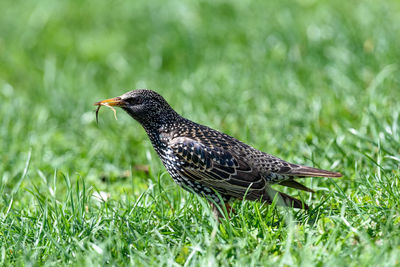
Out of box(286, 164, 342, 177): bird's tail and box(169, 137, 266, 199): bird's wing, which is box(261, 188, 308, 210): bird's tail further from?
box(286, 164, 342, 177): bird's tail

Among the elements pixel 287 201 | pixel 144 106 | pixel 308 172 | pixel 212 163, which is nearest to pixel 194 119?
pixel 144 106

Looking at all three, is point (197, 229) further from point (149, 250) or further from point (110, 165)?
point (110, 165)

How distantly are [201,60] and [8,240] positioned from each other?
5.09 m

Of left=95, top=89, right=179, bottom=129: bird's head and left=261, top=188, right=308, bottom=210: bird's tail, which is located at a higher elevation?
left=95, top=89, right=179, bottom=129: bird's head

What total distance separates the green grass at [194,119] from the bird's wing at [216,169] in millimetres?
221

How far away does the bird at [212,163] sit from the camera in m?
4.46

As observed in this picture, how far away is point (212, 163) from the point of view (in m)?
4.55

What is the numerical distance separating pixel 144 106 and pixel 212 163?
0.79 m

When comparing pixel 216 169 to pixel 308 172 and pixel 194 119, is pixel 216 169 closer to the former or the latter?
pixel 308 172

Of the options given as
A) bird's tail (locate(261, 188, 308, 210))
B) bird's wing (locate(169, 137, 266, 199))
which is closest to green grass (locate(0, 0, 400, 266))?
bird's tail (locate(261, 188, 308, 210))

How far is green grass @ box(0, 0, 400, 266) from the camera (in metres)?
3.84

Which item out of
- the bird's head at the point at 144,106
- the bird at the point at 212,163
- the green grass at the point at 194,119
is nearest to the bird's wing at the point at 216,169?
the bird at the point at 212,163

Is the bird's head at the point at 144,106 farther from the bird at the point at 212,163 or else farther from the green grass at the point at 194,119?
the green grass at the point at 194,119

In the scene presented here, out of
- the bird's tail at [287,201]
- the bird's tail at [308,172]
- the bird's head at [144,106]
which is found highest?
the bird's head at [144,106]
